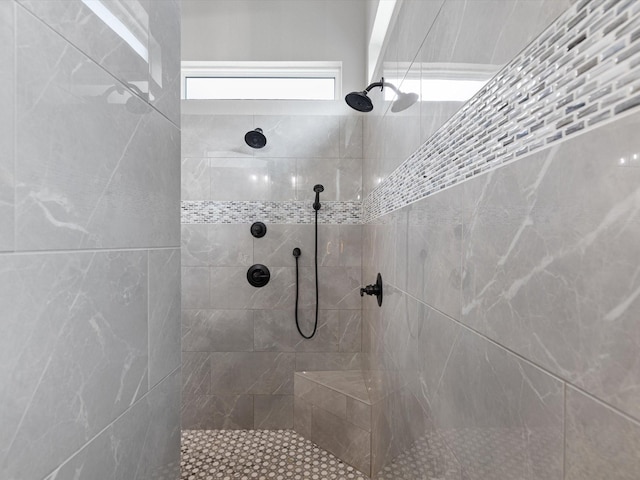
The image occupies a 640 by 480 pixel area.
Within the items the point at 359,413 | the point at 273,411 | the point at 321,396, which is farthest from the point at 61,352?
the point at 273,411

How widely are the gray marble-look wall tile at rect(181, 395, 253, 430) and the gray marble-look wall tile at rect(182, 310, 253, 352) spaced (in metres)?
0.34

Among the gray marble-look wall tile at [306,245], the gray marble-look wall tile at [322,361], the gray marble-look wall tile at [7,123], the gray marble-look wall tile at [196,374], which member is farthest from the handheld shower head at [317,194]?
the gray marble-look wall tile at [7,123]

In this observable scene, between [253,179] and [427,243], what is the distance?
1.73 m

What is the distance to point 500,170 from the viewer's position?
727 millimetres

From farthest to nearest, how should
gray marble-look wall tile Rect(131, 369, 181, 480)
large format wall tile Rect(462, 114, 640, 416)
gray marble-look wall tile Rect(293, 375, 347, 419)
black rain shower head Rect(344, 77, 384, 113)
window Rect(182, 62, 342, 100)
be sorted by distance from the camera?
window Rect(182, 62, 342, 100)
gray marble-look wall tile Rect(293, 375, 347, 419)
black rain shower head Rect(344, 77, 384, 113)
gray marble-look wall tile Rect(131, 369, 181, 480)
large format wall tile Rect(462, 114, 640, 416)

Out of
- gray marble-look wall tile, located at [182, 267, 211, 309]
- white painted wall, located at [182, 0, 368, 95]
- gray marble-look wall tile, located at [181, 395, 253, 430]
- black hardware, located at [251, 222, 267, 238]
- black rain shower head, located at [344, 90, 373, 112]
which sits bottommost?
gray marble-look wall tile, located at [181, 395, 253, 430]

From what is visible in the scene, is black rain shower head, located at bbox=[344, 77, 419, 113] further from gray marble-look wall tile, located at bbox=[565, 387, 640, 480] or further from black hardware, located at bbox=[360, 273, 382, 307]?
gray marble-look wall tile, located at bbox=[565, 387, 640, 480]

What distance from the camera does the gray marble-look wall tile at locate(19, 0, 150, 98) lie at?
0.60 metres

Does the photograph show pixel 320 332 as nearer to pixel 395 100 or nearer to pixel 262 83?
pixel 395 100

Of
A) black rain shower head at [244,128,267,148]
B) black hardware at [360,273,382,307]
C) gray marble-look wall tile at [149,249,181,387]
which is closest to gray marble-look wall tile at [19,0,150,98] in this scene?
gray marble-look wall tile at [149,249,181,387]

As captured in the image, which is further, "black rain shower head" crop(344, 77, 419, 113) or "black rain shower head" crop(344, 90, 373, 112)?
"black rain shower head" crop(344, 90, 373, 112)

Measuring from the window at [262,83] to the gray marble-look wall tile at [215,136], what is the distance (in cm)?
23

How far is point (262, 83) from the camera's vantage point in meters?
2.81

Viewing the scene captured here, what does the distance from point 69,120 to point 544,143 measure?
0.74 meters
